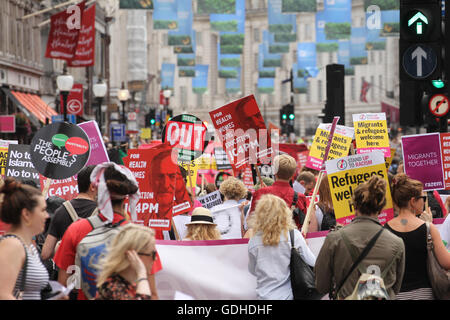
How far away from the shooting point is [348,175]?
23.3ft

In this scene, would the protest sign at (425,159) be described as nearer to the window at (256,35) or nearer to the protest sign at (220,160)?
the protest sign at (220,160)

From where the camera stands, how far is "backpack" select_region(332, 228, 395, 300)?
495 centimetres

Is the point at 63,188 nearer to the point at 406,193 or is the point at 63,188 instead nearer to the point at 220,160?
the point at 406,193

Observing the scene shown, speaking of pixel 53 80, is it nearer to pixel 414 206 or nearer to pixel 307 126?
pixel 414 206

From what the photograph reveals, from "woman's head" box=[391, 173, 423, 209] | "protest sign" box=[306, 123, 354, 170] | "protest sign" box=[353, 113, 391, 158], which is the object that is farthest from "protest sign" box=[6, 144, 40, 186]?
"woman's head" box=[391, 173, 423, 209]

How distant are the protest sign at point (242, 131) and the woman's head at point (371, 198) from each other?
3796 millimetres

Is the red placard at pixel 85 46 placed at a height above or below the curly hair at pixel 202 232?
above

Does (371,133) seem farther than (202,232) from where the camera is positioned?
Yes

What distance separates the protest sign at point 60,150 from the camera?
7.90 meters

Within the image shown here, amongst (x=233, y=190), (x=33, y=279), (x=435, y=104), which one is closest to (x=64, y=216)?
(x=33, y=279)

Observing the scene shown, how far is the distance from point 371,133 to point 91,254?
22.3ft

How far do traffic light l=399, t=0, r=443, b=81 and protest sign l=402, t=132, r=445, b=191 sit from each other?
2.13 m

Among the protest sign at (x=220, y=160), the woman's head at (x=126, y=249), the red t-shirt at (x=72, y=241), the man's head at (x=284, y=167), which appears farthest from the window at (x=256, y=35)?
the woman's head at (x=126, y=249)

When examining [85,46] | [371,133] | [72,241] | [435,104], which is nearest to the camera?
[72,241]
